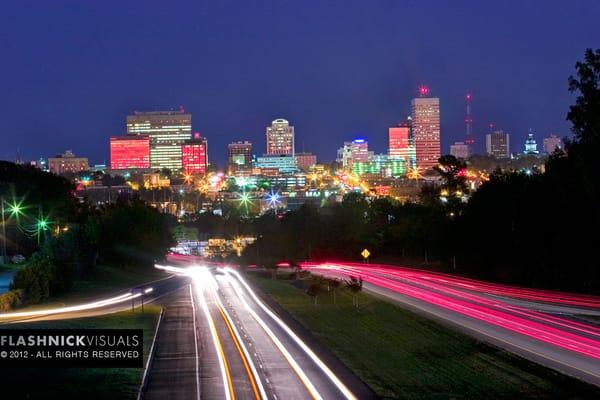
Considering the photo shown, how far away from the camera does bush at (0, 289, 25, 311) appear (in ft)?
132

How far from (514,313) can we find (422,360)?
1135cm

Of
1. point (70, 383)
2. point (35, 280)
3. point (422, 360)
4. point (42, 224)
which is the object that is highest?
point (42, 224)

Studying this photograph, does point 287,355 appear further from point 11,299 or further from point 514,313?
point 11,299

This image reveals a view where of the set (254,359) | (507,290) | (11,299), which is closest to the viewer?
(254,359)

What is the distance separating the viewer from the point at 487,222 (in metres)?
61.3

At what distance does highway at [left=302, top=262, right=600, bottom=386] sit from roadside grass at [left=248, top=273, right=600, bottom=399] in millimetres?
1023

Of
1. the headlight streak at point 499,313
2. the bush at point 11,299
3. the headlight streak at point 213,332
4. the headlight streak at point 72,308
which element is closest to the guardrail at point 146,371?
the headlight streak at point 213,332

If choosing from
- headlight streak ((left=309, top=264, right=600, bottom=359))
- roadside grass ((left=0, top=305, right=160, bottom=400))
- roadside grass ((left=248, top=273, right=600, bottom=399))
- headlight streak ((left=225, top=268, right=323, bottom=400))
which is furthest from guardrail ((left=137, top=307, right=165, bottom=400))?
headlight streak ((left=309, top=264, right=600, bottom=359))

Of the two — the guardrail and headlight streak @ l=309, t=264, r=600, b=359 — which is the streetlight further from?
the guardrail

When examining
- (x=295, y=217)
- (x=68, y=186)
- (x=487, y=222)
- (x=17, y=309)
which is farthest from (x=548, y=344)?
(x=295, y=217)

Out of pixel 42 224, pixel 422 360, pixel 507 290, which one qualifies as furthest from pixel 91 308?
pixel 42 224

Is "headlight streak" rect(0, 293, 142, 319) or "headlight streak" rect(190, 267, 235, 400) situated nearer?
"headlight streak" rect(190, 267, 235, 400)

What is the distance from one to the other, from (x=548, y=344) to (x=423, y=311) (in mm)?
10849

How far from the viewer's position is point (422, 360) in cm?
2788
